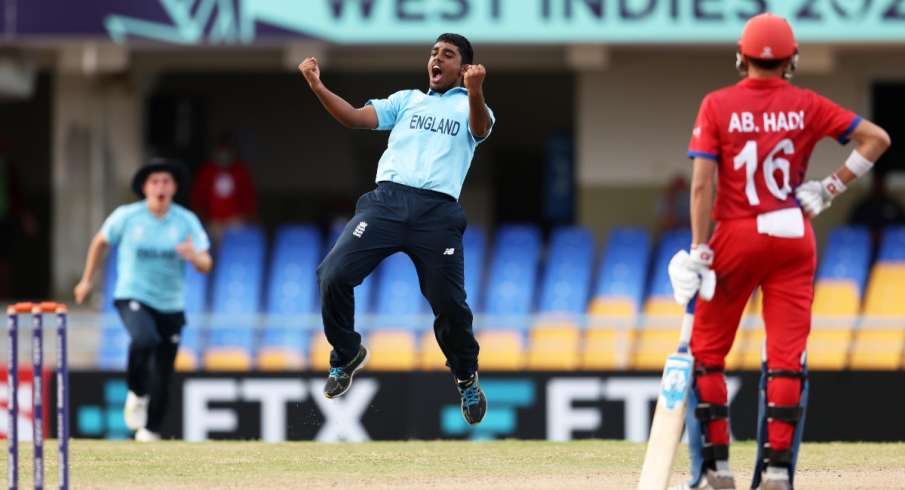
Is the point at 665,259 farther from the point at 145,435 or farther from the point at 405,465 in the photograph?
the point at 405,465

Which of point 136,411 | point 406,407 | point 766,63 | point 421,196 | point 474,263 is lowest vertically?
point 406,407

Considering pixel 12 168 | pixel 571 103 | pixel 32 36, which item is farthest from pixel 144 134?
pixel 571 103

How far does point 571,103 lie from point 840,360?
29.0ft

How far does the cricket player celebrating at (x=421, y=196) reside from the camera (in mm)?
8742

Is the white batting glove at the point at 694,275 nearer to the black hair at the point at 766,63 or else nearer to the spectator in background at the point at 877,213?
the black hair at the point at 766,63

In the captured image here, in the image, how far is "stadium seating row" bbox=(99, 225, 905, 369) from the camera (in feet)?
50.6

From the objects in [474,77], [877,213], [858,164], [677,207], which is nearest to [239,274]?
[677,207]

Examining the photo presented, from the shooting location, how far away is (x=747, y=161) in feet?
24.5

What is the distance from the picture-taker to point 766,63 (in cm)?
755

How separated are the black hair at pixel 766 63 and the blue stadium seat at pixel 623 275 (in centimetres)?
898

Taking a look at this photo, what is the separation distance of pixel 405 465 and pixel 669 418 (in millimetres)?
2198

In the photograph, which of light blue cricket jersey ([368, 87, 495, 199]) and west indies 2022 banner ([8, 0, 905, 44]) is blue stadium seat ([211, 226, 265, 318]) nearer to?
west indies 2022 banner ([8, 0, 905, 44])

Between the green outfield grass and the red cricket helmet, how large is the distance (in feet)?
7.05

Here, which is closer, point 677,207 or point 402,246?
point 402,246
